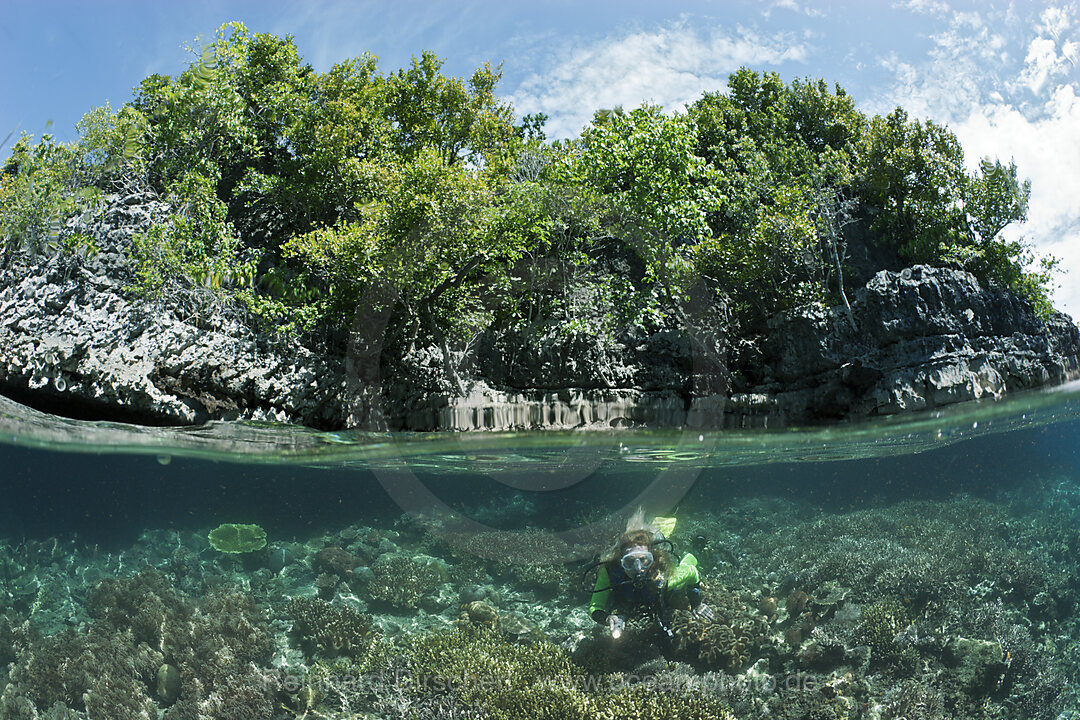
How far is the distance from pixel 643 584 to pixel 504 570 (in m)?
3.64

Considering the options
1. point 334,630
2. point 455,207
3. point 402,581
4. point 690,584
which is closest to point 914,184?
point 455,207

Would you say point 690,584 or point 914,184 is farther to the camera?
point 914,184

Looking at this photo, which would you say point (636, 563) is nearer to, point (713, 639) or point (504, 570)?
point (713, 639)

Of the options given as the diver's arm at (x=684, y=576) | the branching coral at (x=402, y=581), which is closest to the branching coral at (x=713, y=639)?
the diver's arm at (x=684, y=576)

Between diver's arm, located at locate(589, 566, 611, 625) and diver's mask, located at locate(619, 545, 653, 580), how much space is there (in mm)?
501

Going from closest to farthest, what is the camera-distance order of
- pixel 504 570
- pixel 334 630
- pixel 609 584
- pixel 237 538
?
pixel 609 584 < pixel 334 630 < pixel 504 570 < pixel 237 538

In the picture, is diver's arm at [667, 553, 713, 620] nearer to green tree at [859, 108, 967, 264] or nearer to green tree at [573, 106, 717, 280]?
green tree at [573, 106, 717, 280]

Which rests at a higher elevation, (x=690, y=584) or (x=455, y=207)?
(x=455, y=207)

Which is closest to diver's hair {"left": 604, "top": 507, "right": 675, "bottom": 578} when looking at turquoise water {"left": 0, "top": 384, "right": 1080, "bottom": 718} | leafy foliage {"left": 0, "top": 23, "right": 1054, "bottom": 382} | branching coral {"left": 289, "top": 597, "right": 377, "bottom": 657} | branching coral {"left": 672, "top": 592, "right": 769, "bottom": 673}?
turquoise water {"left": 0, "top": 384, "right": 1080, "bottom": 718}

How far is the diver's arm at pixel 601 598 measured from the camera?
10.4 metres

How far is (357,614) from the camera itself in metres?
11.1

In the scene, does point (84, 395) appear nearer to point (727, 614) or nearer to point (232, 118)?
point (232, 118)

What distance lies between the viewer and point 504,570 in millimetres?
12906

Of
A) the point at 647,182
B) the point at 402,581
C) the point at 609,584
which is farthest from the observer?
the point at 647,182
